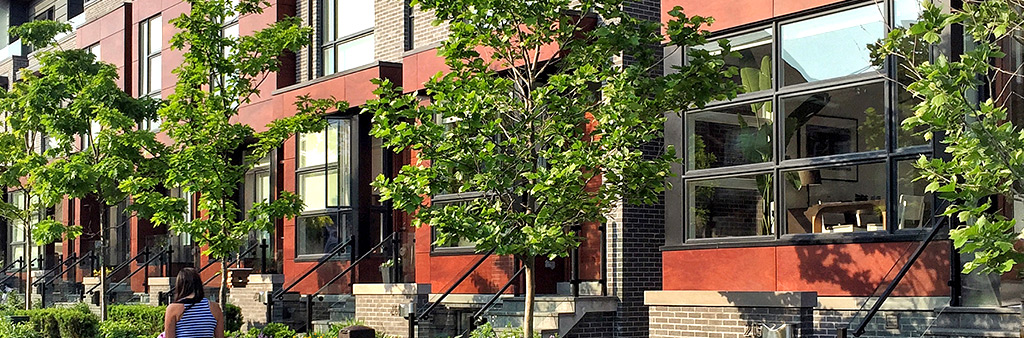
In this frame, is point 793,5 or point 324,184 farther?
point 324,184

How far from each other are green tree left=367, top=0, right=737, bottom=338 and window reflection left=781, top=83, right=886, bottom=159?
0.95 meters

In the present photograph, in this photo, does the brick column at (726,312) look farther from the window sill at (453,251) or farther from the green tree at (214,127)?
the green tree at (214,127)

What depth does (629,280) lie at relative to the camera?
55.6 feet

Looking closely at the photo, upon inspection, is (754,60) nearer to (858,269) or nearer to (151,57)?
(858,269)

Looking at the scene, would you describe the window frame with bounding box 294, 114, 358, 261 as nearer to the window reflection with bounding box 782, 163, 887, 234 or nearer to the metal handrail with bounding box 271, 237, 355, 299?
the metal handrail with bounding box 271, 237, 355, 299

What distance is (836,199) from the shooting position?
13.7m


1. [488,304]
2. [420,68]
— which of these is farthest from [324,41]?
[488,304]

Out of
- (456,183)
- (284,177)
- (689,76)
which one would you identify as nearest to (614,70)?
(689,76)

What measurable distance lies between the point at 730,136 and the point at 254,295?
37.6 ft

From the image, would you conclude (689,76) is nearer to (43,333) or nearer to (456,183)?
(456,183)

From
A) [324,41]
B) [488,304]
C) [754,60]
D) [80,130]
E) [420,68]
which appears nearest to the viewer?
[754,60]

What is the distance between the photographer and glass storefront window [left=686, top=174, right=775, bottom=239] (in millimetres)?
14516

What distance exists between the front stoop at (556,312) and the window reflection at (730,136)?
2.35 m

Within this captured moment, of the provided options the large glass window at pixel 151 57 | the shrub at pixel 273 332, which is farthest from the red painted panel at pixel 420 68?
the large glass window at pixel 151 57
